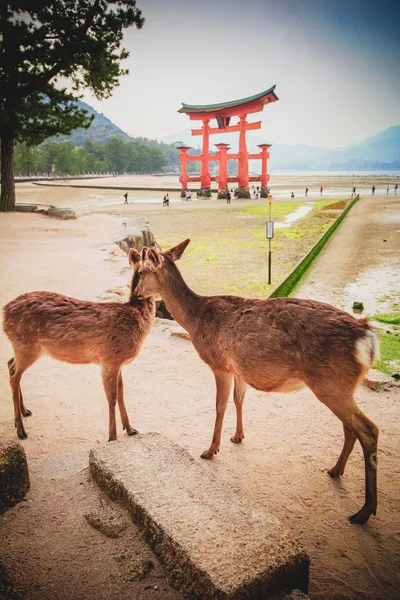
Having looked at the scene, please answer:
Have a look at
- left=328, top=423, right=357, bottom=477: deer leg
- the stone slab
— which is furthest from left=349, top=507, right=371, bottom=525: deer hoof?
the stone slab

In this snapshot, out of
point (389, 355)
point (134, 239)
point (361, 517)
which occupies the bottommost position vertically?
point (361, 517)

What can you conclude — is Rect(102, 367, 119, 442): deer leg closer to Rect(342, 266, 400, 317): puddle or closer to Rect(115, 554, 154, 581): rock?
Rect(115, 554, 154, 581): rock

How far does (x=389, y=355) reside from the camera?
6.57 meters

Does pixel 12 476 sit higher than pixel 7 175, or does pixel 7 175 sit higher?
pixel 7 175

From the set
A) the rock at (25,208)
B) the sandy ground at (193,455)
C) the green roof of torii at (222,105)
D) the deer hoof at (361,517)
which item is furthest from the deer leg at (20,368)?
the green roof of torii at (222,105)

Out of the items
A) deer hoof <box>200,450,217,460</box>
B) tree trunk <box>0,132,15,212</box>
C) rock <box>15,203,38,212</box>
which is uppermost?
tree trunk <box>0,132,15,212</box>

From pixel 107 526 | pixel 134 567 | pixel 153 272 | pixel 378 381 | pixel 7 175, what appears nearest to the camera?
pixel 134 567

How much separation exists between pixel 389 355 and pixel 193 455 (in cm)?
428

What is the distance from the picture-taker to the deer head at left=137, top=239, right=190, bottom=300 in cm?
408

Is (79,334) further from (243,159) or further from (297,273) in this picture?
(243,159)

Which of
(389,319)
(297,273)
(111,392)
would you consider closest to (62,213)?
(297,273)

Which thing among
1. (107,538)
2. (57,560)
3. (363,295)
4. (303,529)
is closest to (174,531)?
(107,538)

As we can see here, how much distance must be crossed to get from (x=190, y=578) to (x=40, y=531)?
113 centimetres

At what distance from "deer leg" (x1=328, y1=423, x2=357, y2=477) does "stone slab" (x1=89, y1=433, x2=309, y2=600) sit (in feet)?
4.60
